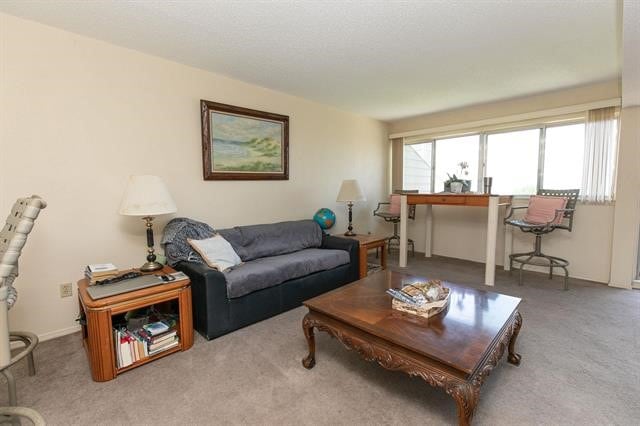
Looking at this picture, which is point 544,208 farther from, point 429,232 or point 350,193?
point 350,193

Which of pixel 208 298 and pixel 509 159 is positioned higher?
pixel 509 159

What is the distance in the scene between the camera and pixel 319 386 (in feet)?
5.66

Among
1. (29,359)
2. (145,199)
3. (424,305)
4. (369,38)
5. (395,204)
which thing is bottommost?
(29,359)

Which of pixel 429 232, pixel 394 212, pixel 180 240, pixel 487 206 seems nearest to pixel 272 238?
pixel 180 240

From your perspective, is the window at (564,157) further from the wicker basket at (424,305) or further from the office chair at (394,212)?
the wicker basket at (424,305)

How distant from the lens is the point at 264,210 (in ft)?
11.8

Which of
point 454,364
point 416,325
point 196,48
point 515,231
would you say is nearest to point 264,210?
point 196,48

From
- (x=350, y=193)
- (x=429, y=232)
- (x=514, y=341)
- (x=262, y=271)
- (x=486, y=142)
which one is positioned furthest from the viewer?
(x=429, y=232)

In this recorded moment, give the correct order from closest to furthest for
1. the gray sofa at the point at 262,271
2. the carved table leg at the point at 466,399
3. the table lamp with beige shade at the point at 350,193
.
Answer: the carved table leg at the point at 466,399
the gray sofa at the point at 262,271
the table lamp with beige shade at the point at 350,193

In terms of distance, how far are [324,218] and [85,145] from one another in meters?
2.56

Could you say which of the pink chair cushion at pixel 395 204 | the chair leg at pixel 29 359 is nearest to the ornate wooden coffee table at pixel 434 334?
the chair leg at pixel 29 359

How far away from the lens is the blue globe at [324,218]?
13.0ft

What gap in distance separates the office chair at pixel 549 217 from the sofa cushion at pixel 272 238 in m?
2.39

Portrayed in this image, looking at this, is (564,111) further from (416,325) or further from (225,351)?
(225,351)
